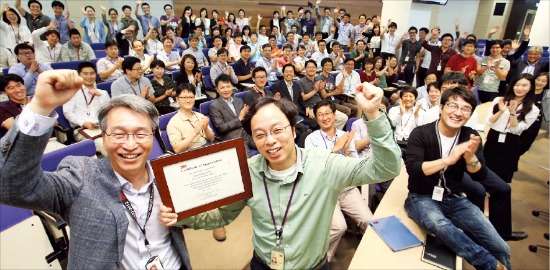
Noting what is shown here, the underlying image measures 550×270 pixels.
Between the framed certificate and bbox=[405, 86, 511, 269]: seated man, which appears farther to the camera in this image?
bbox=[405, 86, 511, 269]: seated man

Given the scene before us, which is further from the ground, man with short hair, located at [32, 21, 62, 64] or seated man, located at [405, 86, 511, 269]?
man with short hair, located at [32, 21, 62, 64]

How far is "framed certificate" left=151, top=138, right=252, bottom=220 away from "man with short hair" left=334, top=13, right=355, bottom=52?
8866mm

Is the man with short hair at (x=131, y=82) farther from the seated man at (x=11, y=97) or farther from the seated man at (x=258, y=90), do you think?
the seated man at (x=258, y=90)

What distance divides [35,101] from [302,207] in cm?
102

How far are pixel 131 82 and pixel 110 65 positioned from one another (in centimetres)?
114

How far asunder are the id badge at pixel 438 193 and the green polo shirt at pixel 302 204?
3.32 ft

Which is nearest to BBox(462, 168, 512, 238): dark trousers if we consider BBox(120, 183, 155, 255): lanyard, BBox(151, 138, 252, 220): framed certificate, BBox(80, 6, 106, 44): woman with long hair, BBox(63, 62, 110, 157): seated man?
BBox(151, 138, 252, 220): framed certificate

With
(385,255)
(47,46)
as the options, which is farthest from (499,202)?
(47,46)

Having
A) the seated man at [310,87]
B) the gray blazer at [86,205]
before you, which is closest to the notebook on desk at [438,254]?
the gray blazer at [86,205]

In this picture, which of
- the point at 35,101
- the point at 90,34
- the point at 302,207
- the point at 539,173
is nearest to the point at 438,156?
the point at 302,207

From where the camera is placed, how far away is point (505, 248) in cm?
171

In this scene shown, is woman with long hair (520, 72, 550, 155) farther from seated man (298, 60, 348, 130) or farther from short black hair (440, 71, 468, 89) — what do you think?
seated man (298, 60, 348, 130)

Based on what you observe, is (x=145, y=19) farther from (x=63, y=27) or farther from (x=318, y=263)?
(x=318, y=263)

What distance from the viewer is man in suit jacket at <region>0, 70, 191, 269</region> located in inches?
32.2
